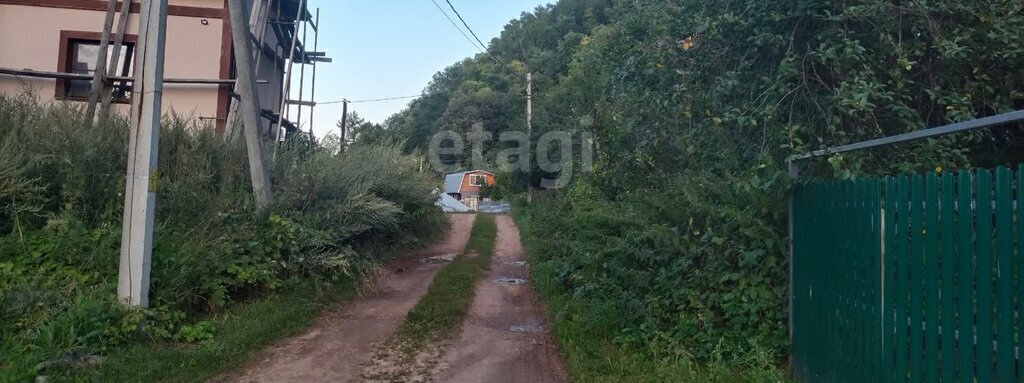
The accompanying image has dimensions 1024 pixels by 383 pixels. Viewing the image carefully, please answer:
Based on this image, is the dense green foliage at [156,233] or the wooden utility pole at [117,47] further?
the wooden utility pole at [117,47]

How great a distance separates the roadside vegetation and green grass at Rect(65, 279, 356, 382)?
4.04 feet

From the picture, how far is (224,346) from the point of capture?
22.1 feet

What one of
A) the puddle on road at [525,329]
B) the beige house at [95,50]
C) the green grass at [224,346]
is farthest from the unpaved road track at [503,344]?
the beige house at [95,50]

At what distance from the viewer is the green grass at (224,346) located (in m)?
5.79

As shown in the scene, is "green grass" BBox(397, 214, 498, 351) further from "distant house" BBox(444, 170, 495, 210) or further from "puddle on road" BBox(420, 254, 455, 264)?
"distant house" BBox(444, 170, 495, 210)

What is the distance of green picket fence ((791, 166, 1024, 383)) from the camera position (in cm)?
300

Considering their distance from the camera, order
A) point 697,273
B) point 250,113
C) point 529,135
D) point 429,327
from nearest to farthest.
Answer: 1. point 697,273
2. point 429,327
3. point 250,113
4. point 529,135

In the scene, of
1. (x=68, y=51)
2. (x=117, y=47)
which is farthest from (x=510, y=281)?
(x=68, y=51)

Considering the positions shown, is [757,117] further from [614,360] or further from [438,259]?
[438,259]

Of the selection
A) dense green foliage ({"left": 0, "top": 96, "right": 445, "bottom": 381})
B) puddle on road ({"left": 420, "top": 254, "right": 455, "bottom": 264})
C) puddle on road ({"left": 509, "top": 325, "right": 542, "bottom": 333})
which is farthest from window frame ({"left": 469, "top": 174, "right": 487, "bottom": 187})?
puddle on road ({"left": 509, "top": 325, "right": 542, "bottom": 333})

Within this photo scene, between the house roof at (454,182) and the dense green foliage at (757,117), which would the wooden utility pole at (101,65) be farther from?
the house roof at (454,182)

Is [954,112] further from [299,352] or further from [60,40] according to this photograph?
[60,40]

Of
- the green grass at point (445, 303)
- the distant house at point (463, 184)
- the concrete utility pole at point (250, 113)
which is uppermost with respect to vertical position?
the distant house at point (463, 184)

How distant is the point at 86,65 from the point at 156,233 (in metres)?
8.04
